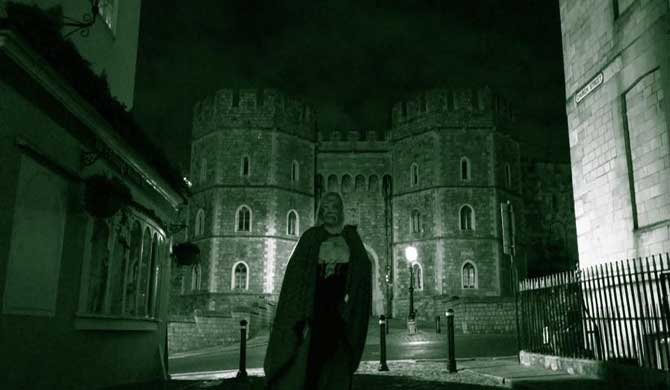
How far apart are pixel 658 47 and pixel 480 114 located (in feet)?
75.7

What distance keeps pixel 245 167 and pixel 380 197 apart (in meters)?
7.78

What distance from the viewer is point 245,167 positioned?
3206 centimetres

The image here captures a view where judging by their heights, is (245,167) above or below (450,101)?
below

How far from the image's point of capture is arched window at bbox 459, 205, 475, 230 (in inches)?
1243

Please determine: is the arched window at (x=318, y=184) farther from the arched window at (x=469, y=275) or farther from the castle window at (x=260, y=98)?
the arched window at (x=469, y=275)

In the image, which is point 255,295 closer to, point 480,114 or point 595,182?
point 480,114

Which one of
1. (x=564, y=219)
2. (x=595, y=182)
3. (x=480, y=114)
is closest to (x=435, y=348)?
(x=595, y=182)

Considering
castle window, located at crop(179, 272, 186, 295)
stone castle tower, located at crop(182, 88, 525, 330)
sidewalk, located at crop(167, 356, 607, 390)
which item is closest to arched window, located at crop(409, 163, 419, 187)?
stone castle tower, located at crop(182, 88, 525, 330)

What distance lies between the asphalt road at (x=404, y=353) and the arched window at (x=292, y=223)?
1317 centimetres

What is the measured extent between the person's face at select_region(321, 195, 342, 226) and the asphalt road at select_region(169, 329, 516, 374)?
30.9ft

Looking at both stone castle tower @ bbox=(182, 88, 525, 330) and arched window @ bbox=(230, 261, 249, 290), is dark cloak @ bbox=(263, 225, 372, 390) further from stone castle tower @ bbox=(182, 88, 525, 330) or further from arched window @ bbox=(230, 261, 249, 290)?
arched window @ bbox=(230, 261, 249, 290)

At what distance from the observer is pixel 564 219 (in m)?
35.8

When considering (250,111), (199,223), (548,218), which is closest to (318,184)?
(250,111)

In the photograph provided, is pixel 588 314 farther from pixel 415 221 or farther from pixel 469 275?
pixel 415 221
